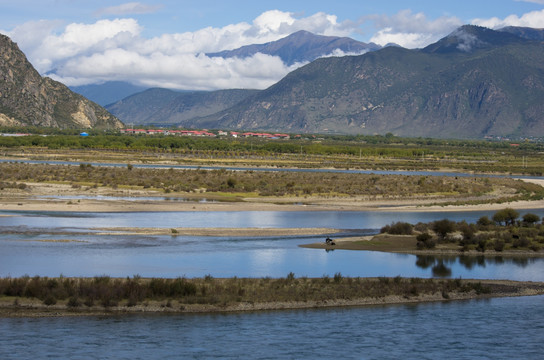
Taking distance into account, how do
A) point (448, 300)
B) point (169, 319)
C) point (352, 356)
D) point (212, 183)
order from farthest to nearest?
point (212, 183) < point (448, 300) < point (169, 319) < point (352, 356)

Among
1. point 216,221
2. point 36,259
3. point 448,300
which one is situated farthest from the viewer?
point 216,221

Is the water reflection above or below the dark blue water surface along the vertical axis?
A: above

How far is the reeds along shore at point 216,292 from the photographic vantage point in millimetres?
27906

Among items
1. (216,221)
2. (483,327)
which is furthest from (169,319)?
(216,221)

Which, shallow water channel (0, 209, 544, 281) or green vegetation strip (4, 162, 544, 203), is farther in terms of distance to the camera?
green vegetation strip (4, 162, 544, 203)

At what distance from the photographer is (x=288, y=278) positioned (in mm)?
31500

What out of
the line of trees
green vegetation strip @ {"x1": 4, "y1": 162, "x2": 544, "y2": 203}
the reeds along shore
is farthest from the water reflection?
green vegetation strip @ {"x1": 4, "y1": 162, "x2": 544, "y2": 203}

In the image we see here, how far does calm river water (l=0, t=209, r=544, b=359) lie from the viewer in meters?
24.4

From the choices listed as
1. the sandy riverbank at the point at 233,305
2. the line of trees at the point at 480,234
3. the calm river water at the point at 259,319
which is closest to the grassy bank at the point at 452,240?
the line of trees at the point at 480,234

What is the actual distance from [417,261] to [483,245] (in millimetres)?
5078

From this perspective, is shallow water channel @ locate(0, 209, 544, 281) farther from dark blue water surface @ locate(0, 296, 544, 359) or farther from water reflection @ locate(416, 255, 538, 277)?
dark blue water surface @ locate(0, 296, 544, 359)

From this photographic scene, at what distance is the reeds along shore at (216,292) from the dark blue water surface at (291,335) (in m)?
0.72

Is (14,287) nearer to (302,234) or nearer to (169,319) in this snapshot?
(169,319)

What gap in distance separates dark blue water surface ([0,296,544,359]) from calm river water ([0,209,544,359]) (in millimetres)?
33
